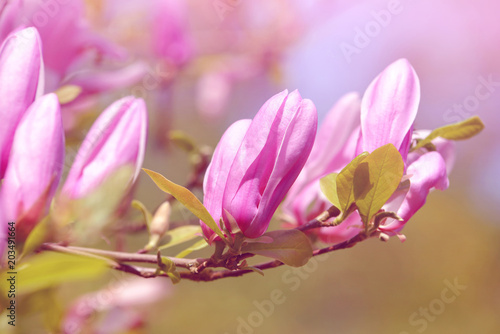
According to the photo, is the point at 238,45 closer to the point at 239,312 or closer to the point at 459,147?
the point at 239,312

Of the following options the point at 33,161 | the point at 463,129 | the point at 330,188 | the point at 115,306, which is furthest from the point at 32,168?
the point at 115,306

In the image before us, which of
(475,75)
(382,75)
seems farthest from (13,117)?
(475,75)

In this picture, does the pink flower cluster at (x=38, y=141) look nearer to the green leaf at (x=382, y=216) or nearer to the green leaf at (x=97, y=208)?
the green leaf at (x=97, y=208)

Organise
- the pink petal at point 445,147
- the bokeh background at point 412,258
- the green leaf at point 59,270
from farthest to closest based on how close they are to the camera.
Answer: the bokeh background at point 412,258 → the pink petal at point 445,147 → the green leaf at point 59,270

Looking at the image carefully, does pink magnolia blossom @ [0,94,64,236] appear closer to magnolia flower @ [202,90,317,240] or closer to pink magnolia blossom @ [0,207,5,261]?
pink magnolia blossom @ [0,207,5,261]

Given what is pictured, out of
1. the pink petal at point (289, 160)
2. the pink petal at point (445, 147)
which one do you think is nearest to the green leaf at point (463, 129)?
the pink petal at point (445, 147)

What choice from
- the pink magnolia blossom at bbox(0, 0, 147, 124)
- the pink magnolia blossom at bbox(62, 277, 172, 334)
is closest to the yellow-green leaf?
the pink magnolia blossom at bbox(0, 0, 147, 124)

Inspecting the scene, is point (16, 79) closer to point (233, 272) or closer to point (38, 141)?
point (38, 141)
